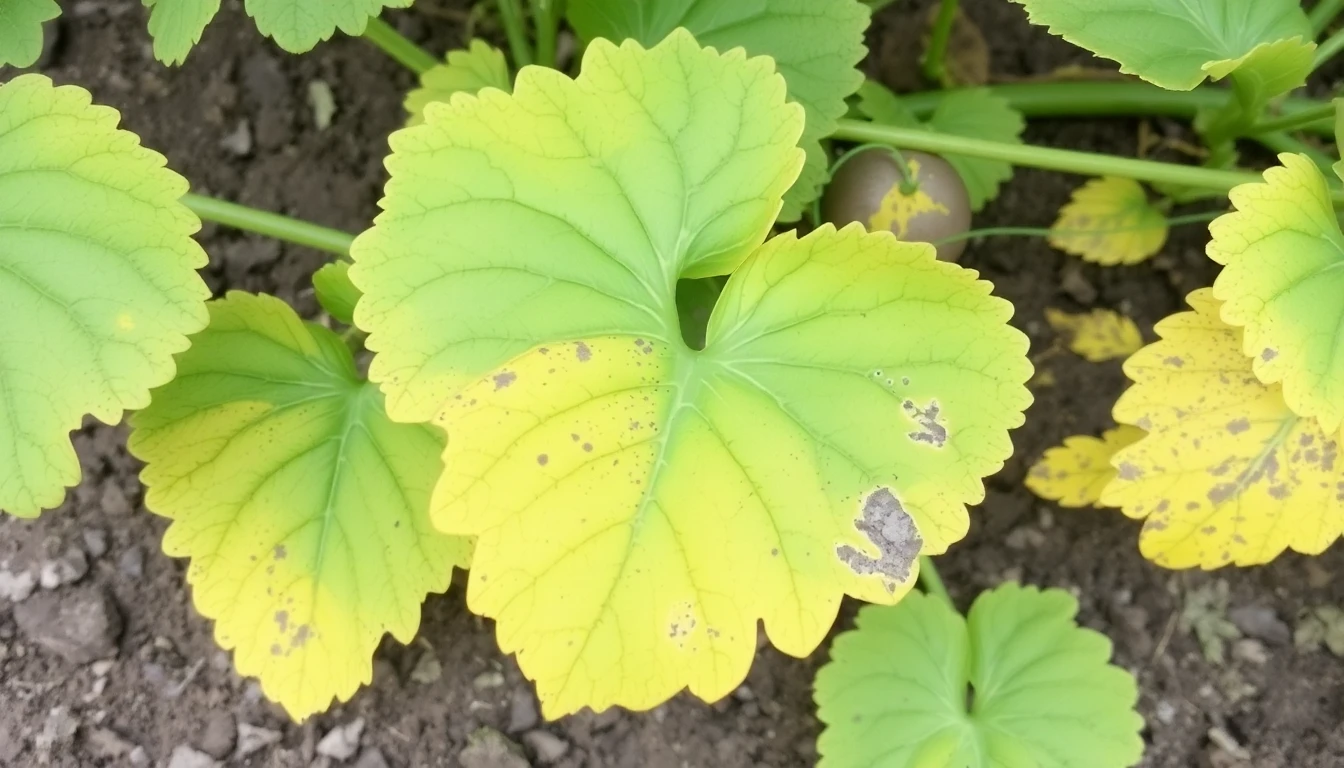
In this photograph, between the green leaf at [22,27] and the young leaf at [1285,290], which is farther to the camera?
the green leaf at [22,27]

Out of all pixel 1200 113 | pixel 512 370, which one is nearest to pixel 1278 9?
pixel 1200 113

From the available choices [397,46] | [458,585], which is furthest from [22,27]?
[458,585]

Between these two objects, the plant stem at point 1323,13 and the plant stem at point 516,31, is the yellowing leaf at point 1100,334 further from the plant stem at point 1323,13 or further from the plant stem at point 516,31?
the plant stem at point 516,31

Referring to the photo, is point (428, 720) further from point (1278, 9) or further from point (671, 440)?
point (1278, 9)

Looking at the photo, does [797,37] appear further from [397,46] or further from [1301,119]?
[1301,119]

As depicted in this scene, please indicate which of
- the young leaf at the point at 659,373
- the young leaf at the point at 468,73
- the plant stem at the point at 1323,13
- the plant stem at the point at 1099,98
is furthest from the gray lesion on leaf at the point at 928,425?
the plant stem at the point at 1323,13

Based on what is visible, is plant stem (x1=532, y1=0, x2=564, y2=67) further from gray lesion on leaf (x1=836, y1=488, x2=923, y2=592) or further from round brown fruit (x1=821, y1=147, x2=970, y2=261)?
gray lesion on leaf (x1=836, y1=488, x2=923, y2=592)
